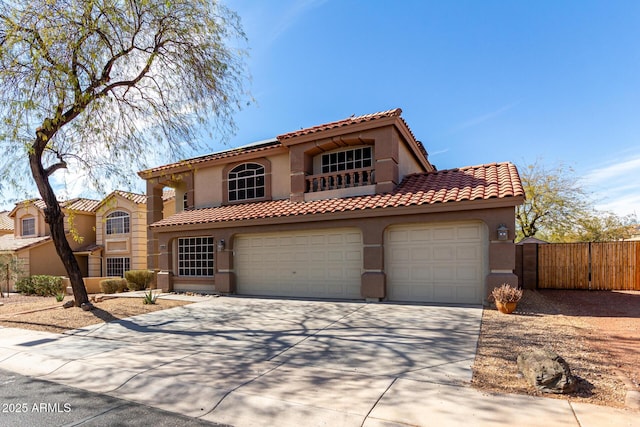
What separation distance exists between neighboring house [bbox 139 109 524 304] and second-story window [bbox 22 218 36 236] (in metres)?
17.6

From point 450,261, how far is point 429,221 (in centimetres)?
139

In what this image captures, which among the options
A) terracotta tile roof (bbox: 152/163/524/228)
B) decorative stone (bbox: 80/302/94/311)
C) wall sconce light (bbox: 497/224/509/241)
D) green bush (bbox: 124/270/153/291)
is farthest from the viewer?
green bush (bbox: 124/270/153/291)

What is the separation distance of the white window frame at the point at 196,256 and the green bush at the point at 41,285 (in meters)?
8.96

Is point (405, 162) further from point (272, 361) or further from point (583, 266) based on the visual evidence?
point (272, 361)

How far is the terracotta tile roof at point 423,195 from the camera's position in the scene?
10.3m

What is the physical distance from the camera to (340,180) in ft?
45.0

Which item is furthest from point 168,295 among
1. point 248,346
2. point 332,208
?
point 248,346

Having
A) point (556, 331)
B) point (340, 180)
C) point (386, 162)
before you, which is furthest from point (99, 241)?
point (556, 331)

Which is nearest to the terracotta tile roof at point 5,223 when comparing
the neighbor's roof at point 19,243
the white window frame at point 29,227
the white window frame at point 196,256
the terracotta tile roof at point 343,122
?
the white window frame at point 29,227

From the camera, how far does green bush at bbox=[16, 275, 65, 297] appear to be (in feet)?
64.6

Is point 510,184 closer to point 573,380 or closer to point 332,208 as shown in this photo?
point 332,208

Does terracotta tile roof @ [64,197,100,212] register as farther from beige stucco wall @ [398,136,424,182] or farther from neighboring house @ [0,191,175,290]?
beige stucco wall @ [398,136,424,182]

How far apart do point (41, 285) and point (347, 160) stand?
19873 mm

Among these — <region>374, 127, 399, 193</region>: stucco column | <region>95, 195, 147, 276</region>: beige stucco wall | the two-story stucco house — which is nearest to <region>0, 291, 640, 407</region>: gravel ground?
<region>374, 127, 399, 193</region>: stucco column
